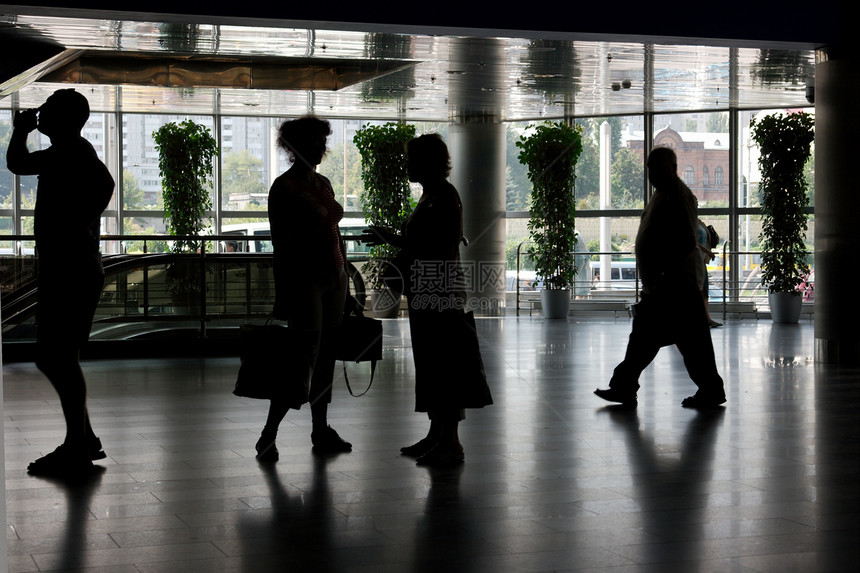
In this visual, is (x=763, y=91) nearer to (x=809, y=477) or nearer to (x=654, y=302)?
(x=654, y=302)

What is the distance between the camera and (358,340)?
4262mm

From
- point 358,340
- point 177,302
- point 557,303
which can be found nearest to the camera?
point 358,340

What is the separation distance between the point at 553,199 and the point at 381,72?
12.8ft

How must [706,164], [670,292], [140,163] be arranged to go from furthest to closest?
[140,163] < [706,164] < [670,292]

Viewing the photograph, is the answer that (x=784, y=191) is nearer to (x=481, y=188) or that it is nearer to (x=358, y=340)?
(x=481, y=188)

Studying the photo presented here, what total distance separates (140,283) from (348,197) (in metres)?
8.80

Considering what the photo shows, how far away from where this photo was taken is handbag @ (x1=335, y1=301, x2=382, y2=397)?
4230mm

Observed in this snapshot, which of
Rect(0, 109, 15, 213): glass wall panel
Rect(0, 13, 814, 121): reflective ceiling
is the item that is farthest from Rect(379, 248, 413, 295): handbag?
Rect(0, 109, 15, 213): glass wall panel

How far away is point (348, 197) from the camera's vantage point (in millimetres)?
17062

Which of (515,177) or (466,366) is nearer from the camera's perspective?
(466,366)

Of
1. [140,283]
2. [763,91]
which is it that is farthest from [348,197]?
[140,283]

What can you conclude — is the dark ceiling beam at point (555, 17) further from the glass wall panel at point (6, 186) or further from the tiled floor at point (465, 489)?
the glass wall panel at point (6, 186)

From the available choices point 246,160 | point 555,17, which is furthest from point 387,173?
point 555,17

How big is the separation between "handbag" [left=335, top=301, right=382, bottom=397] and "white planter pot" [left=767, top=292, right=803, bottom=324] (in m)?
9.47
